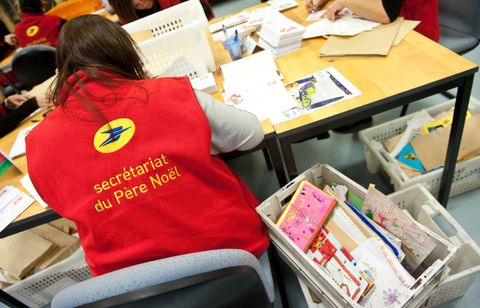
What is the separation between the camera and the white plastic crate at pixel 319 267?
2.62 ft

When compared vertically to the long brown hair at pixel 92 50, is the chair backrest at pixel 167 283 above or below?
below

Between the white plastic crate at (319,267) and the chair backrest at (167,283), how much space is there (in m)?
0.34

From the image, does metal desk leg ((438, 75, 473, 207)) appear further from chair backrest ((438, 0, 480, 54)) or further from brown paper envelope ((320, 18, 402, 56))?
chair backrest ((438, 0, 480, 54))

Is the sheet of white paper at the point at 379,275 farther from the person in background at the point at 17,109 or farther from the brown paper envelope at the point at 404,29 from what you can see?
the person in background at the point at 17,109

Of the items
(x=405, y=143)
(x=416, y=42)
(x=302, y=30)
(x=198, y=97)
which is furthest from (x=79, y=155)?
(x=405, y=143)

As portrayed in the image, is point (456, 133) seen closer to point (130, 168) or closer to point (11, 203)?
point (130, 168)

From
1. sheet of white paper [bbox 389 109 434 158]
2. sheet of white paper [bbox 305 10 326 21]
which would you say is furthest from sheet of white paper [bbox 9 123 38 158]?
sheet of white paper [bbox 389 109 434 158]

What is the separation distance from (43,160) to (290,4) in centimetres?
152

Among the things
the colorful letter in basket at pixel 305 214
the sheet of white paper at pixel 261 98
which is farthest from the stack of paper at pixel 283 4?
the colorful letter in basket at pixel 305 214

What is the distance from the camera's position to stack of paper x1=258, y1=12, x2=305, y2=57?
1.26 metres

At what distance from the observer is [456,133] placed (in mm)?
1079

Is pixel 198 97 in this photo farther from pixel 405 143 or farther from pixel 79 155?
pixel 405 143

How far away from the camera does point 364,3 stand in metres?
1.26

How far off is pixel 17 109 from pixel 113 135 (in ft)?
3.80
